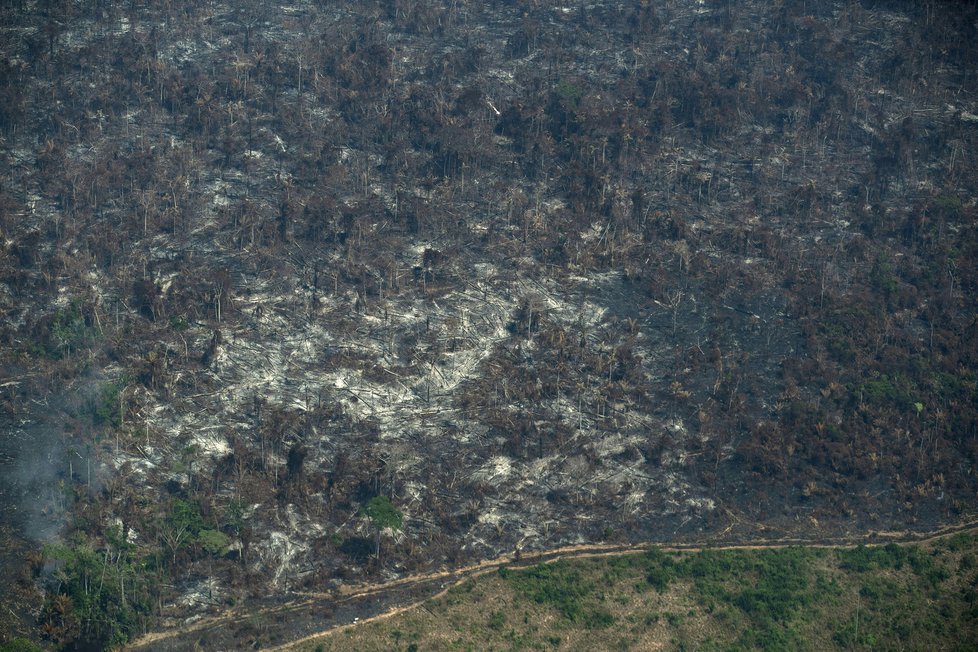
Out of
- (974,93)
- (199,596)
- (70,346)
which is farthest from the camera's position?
(974,93)

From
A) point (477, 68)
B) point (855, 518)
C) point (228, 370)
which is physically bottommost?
point (855, 518)

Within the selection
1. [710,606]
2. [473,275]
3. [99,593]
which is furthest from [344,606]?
[473,275]

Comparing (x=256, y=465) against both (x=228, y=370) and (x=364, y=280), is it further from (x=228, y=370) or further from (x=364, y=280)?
(x=364, y=280)

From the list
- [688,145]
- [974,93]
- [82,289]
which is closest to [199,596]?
[82,289]

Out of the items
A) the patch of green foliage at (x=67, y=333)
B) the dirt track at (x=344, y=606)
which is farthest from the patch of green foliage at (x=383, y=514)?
the patch of green foliage at (x=67, y=333)

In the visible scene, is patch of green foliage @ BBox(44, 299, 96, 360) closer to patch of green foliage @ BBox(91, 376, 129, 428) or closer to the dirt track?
patch of green foliage @ BBox(91, 376, 129, 428)

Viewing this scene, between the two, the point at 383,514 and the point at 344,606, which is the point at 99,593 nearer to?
the point at 344,606

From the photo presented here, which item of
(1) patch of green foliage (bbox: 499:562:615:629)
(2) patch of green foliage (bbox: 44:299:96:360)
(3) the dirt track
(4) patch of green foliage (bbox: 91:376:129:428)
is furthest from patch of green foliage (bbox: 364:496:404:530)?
(2) patch of green foliage (bbox: 44:299:96:360)

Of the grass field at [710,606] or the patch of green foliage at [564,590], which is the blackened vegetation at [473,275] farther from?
the grass field at [710,606]
